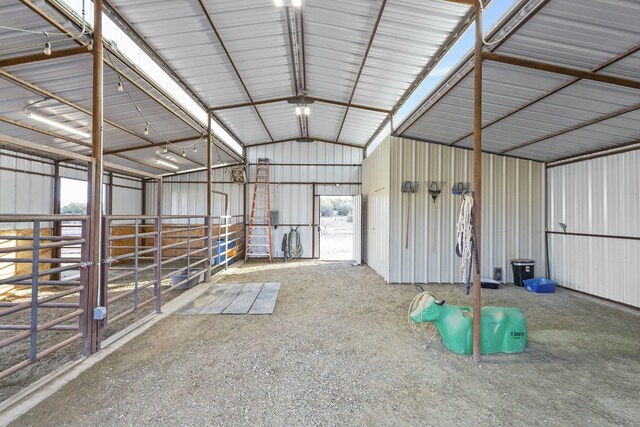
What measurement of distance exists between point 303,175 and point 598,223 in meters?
8.07

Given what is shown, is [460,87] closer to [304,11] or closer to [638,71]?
[638,71]

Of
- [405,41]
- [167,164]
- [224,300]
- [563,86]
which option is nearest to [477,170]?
[563,86]

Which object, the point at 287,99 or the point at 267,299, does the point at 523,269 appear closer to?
the point at 267,299

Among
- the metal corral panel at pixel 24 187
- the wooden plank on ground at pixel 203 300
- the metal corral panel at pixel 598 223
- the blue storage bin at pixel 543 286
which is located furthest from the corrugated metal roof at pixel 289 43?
the blue storage bin at pixel 543 286

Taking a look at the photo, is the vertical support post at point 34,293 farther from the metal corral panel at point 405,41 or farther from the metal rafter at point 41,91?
the metal corral panel at point 405,41

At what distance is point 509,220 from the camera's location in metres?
6.77

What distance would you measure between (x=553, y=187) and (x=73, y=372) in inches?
356

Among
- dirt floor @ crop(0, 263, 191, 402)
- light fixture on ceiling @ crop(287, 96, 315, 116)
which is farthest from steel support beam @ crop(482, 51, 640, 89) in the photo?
dirt floor @ crop(0, 263, 191, 402)

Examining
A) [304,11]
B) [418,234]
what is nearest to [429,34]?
[304,11]

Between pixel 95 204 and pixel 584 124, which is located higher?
pixel 584 124

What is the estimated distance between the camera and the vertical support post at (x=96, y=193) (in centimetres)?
307

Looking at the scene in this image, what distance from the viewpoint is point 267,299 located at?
5.26m

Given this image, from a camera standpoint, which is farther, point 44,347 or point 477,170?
point 44,347

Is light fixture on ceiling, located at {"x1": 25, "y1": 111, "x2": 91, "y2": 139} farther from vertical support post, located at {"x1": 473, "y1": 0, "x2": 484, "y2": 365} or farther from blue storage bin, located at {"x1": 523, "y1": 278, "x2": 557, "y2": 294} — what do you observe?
blue storage bin, located at {"x1": 523, "y1": 278, "x2": 557, "y2": 294}
